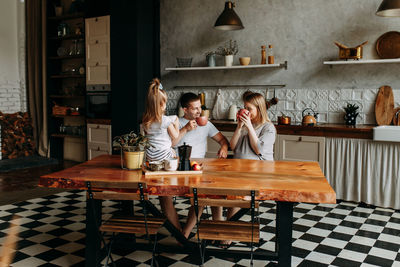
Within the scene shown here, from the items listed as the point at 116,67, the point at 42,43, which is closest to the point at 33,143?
the point at 42,43

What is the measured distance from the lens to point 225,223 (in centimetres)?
263

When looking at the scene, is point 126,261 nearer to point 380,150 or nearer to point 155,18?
point 380,150

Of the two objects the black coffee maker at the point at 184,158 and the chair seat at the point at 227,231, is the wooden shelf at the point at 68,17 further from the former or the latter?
the chair seat at the point at 227,231

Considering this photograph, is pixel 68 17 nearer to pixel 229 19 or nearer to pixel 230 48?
pixel 230 48

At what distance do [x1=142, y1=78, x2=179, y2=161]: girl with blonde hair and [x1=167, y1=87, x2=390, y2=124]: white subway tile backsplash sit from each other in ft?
9.49

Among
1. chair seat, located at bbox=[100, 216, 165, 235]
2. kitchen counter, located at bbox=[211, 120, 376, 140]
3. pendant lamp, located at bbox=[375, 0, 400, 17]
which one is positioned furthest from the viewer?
kitchen counter, located at bbox=[211, 120, 376, 140]

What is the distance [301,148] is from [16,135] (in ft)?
17.7

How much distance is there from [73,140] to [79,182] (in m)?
5.41

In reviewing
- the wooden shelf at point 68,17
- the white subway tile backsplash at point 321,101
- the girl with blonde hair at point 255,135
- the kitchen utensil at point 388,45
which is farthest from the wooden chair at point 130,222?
the wooden shelf at point 68,17

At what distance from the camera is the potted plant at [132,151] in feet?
9.23

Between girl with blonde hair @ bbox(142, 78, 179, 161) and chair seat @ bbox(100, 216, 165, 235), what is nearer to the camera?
chair seat @ bbox(100, 216, 165, 235)

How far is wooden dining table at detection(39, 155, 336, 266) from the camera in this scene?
7.43ft

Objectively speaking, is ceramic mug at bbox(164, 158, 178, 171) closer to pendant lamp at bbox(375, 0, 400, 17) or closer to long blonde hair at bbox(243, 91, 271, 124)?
long blonde hair at bbox(243, 91, 271, 124)

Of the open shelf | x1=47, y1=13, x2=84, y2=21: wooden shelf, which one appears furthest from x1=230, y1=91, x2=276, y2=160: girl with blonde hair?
x1=47, y1=13, x2=84, y2=21: wooden shelf
